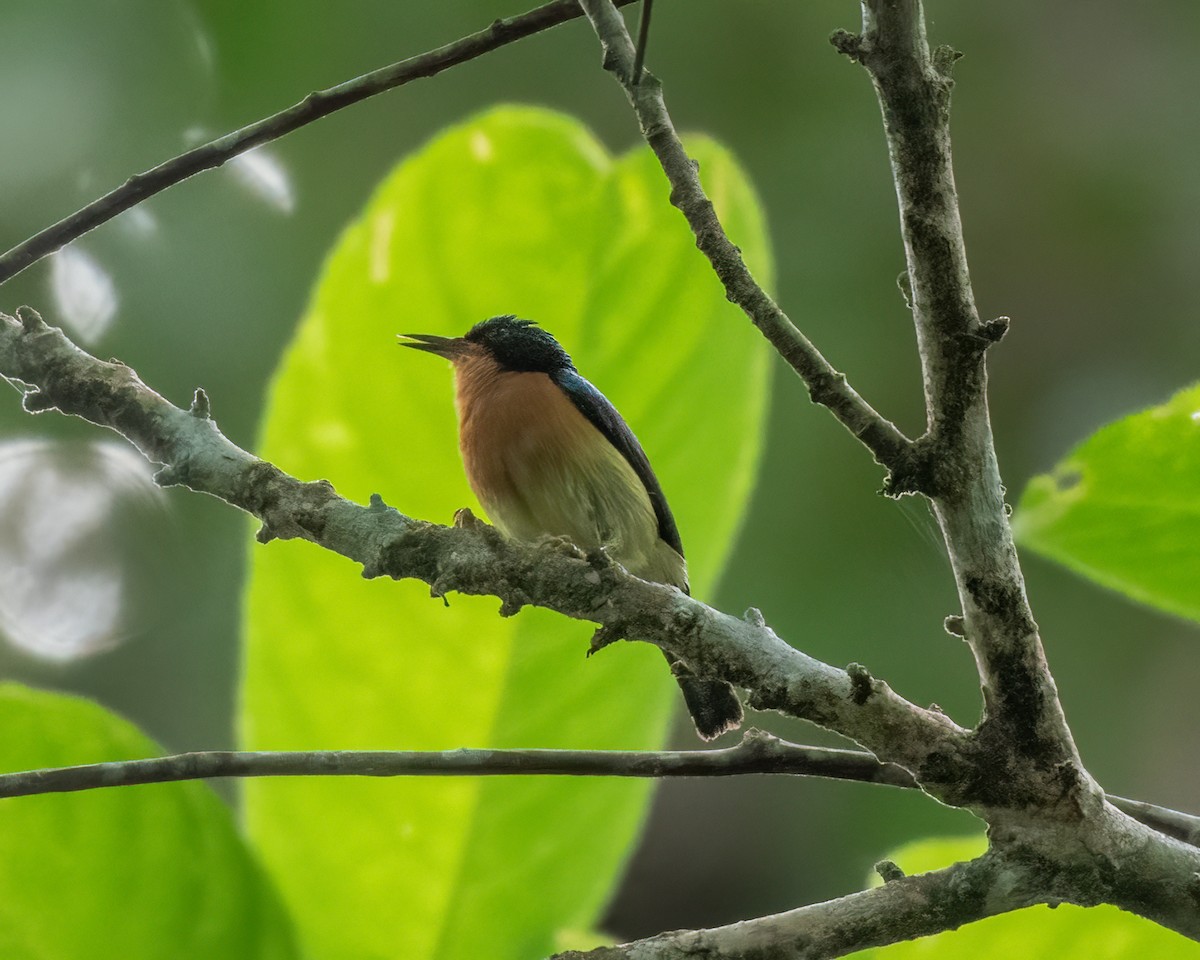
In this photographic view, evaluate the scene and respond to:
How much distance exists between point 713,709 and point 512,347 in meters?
0.78

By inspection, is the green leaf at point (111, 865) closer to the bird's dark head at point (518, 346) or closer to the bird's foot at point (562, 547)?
the bird's foot at point (562, 547)

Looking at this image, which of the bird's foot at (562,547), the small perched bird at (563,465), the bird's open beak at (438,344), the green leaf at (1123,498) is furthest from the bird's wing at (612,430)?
the green leaf at (1123,498)

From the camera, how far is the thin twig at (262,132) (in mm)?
1255

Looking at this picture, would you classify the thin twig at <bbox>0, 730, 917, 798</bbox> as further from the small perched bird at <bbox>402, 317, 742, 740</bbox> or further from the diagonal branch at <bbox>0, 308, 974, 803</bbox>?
the small perched bird at <bbox>402, 317, 742, 740</bbox>

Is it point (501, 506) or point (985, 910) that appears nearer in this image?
point (985, 910)

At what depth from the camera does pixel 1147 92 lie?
457 centimetres

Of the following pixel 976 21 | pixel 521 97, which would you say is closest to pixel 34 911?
pixel 521 97

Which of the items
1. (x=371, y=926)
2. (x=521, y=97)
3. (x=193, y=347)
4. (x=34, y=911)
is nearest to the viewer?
(x=34, y=911)

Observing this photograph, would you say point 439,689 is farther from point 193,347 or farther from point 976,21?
point 976,21

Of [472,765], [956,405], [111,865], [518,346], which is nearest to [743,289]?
[956,405]

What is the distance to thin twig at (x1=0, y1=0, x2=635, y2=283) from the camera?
1.25 m

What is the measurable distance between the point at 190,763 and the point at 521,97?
140 inches

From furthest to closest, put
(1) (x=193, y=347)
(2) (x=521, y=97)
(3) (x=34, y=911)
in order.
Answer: (2) (x=521, y=97) < (1) (x=193, y=347) < (3) (x=34, y=911)

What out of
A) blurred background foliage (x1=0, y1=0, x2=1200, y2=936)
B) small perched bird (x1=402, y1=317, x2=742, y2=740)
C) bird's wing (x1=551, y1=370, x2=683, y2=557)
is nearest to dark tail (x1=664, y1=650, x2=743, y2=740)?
small perched bird (x1=402, y1=317, x2=742, y2=740)
